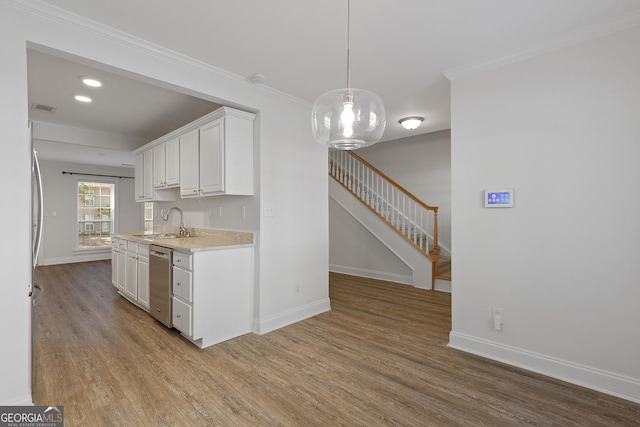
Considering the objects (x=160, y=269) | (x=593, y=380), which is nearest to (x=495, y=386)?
(x=593, y=380)

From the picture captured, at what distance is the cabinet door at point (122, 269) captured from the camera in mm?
4219

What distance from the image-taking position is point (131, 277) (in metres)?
4.00

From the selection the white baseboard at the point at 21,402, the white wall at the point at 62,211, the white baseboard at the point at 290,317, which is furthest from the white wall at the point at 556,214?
the white wall at the point at 62,211

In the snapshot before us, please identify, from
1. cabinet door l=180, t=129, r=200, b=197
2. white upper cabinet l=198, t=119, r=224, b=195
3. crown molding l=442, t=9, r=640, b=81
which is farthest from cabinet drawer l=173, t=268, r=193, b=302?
crown molding l=442, t=9, r=640, b=81

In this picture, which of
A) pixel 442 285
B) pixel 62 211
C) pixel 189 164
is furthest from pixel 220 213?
pixel 62 211

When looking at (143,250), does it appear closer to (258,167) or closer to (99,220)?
(258,167)

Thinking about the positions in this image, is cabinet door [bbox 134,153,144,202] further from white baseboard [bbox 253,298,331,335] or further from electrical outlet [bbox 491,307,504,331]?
electrical outlet [bbox 491,307,504,331]

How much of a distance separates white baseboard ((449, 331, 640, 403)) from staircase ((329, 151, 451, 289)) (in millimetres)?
2144

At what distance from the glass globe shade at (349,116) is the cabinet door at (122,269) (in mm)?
3852

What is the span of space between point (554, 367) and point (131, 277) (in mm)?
4598

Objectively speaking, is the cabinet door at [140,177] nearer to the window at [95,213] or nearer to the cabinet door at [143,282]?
the cabinet door at [143,282]

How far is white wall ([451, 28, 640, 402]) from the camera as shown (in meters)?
2.12

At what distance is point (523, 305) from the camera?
2.51 m

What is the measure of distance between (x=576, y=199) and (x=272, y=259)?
2715 millimetres
